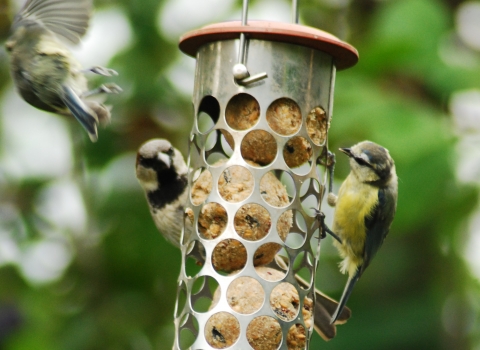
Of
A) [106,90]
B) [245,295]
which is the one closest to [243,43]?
[106,90]

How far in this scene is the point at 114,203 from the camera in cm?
475

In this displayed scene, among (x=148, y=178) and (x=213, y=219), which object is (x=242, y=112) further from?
(x=148, y=178)

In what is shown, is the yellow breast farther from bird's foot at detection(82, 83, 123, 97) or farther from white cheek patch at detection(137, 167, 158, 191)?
bird's foot at detection(82, 83, 123, 97)

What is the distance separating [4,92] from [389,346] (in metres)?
3.18

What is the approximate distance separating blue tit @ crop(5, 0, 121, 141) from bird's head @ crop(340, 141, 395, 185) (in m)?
1.33

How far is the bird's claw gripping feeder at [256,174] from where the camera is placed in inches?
117

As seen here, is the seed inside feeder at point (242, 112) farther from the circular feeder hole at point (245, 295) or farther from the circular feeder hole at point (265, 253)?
the circular feeder hole at point (245, 295)

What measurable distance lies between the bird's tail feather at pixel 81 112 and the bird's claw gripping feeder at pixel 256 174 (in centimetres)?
45

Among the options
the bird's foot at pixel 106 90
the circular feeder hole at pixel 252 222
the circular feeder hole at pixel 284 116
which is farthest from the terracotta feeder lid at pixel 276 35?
the circular feeder hole at pixel 252 222

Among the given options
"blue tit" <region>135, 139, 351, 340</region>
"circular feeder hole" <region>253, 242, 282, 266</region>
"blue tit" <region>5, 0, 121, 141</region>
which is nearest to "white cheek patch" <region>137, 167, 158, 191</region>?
"blue tit" <region>135, 139, 351, 340</region>

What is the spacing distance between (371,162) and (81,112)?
5.16 feet

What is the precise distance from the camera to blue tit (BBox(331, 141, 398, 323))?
4.04 meters

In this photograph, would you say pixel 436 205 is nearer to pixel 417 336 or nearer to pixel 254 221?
pixel 417 336

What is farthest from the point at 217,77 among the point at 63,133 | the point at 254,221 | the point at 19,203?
the point at 19,203
